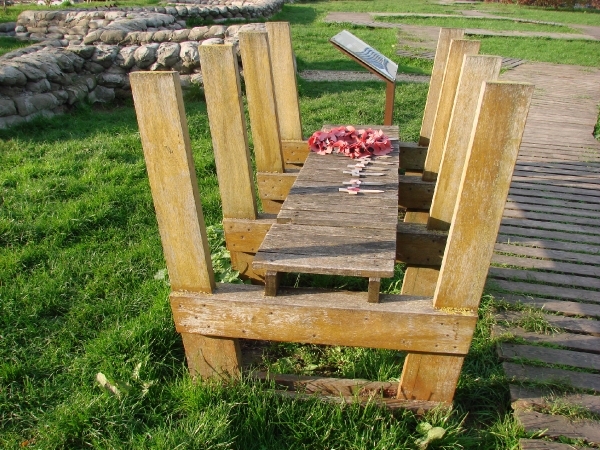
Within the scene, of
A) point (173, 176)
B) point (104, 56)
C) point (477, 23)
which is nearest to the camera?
point (173, 176)

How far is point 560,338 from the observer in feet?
10.2

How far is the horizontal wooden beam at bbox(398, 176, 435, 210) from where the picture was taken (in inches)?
138

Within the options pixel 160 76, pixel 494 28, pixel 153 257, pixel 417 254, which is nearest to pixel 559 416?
pixel 417 254

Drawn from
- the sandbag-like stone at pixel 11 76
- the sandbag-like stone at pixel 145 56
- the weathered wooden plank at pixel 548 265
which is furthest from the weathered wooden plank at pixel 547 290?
the sandbag-like stone at pixel 145 56

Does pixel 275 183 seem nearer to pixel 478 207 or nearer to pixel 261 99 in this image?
pixel 261 99

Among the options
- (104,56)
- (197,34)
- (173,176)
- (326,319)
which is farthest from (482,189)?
(197,34)

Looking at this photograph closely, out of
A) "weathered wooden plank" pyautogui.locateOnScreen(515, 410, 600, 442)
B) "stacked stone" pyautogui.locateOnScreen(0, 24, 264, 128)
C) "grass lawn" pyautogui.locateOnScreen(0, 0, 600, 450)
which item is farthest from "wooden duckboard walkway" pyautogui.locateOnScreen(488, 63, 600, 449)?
"stacked stone" pyautogui.locateOnScreen(0, 24, 264, 128)

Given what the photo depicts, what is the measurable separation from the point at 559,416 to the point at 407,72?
10264mm

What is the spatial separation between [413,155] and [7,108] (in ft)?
17.8

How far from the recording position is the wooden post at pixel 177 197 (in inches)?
74.2

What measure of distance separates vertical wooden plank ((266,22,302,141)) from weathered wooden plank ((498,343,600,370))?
2268 millimetres

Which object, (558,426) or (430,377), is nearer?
(430,377)

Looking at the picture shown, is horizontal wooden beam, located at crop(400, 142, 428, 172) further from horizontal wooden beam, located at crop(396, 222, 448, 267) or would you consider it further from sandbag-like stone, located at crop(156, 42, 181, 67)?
sandbag-like stone, located at crop(156, 42, 181, 67)

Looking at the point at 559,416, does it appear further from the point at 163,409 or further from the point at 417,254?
the point at 163,409
